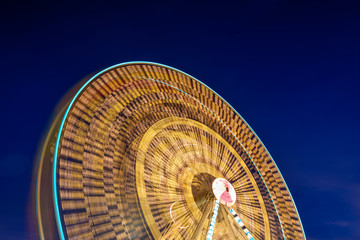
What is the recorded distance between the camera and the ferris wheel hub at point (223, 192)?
9.73ft

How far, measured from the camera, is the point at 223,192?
302 centimetres

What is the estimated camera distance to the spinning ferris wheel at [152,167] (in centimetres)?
158

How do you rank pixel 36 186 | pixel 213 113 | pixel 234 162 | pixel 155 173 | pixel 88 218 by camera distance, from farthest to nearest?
pixel 234 162 → pixel 213 113 → pixel 155 173 → pixel 88 218 → pixel 36 186

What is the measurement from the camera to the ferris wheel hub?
297cm

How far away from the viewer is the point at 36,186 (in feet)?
4.81

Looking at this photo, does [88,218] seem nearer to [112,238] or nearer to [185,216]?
[112,238]

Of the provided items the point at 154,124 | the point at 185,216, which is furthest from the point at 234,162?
the point at 154,124

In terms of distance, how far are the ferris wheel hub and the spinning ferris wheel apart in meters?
0.01

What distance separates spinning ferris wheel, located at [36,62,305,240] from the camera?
→ 5.20ft

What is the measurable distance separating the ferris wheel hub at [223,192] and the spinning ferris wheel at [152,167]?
0.01 m

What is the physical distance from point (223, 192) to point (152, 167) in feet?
3.25

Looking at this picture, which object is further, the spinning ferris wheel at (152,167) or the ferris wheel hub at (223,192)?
the ferris wheel hub at (223,192)

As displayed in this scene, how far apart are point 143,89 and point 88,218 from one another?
50.9 inches

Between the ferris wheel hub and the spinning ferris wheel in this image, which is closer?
the spinning ferris wheel
